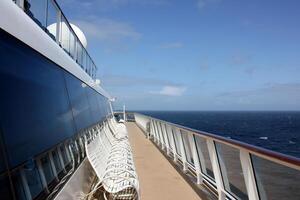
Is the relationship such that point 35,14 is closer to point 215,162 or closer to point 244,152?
point 244,152

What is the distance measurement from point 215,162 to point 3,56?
13.6ft

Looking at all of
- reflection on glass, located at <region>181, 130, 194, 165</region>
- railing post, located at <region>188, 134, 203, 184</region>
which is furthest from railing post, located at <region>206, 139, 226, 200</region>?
reflection on glass, located at <region>181, 130, 194, 165</region>

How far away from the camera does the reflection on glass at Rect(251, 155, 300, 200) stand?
3.54m

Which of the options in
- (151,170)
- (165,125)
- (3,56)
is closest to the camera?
(3,56)

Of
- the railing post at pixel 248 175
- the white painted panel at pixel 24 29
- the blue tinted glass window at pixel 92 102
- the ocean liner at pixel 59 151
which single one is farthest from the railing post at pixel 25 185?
the blue tinted glass window at pixel 92 102

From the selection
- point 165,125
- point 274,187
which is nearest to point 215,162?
point 274,187

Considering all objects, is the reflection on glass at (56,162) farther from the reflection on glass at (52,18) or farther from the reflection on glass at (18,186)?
the reflection on glass at (52,18)

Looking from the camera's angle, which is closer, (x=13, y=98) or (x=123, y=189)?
(x=13, y=98)

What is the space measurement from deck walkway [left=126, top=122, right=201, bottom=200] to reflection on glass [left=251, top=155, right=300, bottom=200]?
2.22 meters

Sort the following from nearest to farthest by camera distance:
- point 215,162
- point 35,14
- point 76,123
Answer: point 35,14
point 76,123
point 215,162

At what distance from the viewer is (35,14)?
4.44 m

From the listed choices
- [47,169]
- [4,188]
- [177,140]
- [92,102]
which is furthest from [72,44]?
[4,188]

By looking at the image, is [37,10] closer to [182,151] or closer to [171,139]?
[182,151]

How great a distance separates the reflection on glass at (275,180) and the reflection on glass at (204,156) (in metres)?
2.28
